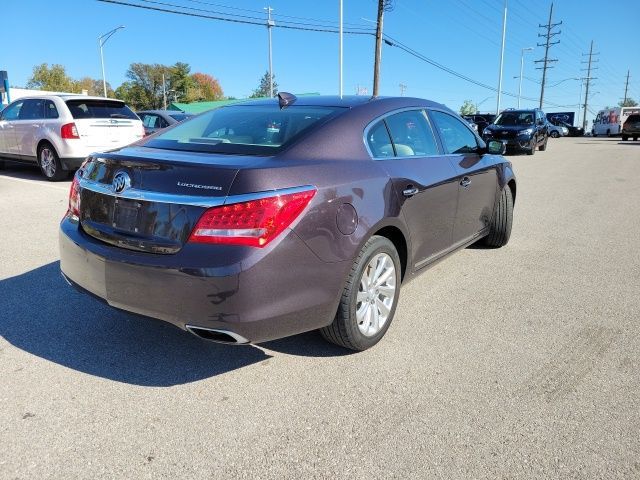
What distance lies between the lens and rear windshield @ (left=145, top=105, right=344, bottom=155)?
3.04 meters

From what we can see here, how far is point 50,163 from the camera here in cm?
1029

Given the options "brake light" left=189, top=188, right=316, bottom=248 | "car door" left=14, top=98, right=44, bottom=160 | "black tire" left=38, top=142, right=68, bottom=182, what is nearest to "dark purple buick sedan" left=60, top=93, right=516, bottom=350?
"brake light" left=189, top=188, right=316, bottom=248

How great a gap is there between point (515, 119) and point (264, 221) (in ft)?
70.4

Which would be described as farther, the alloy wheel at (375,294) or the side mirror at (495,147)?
the side mirror at (495,147)

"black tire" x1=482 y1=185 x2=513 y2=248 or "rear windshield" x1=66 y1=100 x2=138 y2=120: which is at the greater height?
"rear windshield" x1=66 y1=100 x2=138 y2=120

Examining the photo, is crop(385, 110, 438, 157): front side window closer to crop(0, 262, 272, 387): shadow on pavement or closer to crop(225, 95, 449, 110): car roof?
crop(225, 95, 449, 110): car roof

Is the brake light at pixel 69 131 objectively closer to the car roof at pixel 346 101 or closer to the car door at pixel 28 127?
the car door at pixel 28 127

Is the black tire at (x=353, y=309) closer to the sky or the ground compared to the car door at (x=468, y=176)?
closer to the ground

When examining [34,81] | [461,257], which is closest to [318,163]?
[461,257]

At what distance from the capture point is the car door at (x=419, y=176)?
135 inches

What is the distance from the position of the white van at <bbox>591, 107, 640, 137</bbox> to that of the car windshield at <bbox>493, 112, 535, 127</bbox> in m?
32.6

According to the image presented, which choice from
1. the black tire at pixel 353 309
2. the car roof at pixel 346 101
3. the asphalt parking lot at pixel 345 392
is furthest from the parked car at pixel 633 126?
the black tire at pixel 353 309

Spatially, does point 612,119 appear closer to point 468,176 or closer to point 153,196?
point 468,176

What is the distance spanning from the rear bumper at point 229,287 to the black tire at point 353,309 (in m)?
0.09
